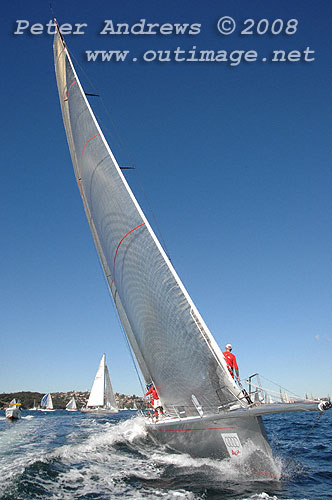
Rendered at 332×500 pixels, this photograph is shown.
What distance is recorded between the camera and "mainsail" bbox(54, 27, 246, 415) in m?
6.10

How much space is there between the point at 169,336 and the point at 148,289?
1117 mm

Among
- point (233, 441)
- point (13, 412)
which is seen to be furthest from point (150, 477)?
point (13, 412)

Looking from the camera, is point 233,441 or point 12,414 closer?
point 233,441

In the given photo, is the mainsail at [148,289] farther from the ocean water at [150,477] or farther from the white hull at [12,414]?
the white hull at [12,414]

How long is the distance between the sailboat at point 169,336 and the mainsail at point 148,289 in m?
0.02

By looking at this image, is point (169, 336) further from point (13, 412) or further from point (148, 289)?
point (13, 412)

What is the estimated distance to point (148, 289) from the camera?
7188mm

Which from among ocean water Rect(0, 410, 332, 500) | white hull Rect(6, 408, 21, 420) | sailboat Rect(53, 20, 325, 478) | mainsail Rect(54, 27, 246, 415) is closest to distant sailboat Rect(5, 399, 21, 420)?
white hull Rect(6, 408, 21, 420)

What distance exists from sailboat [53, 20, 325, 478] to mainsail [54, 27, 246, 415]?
20 mm

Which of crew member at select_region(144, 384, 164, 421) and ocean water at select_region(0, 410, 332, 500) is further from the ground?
crew member at select_region(144, 384, 164, 421)

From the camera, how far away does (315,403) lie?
4426mm

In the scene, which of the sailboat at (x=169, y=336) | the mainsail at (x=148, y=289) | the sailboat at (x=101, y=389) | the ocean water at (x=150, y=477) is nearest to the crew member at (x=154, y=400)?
the sailboat at (x=169, y=336)

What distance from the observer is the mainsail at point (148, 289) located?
610 cm

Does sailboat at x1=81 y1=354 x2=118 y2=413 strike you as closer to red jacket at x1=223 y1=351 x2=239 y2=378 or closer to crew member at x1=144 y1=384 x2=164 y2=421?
crew member at x1=144 y1=384 x2=164 y2=421
